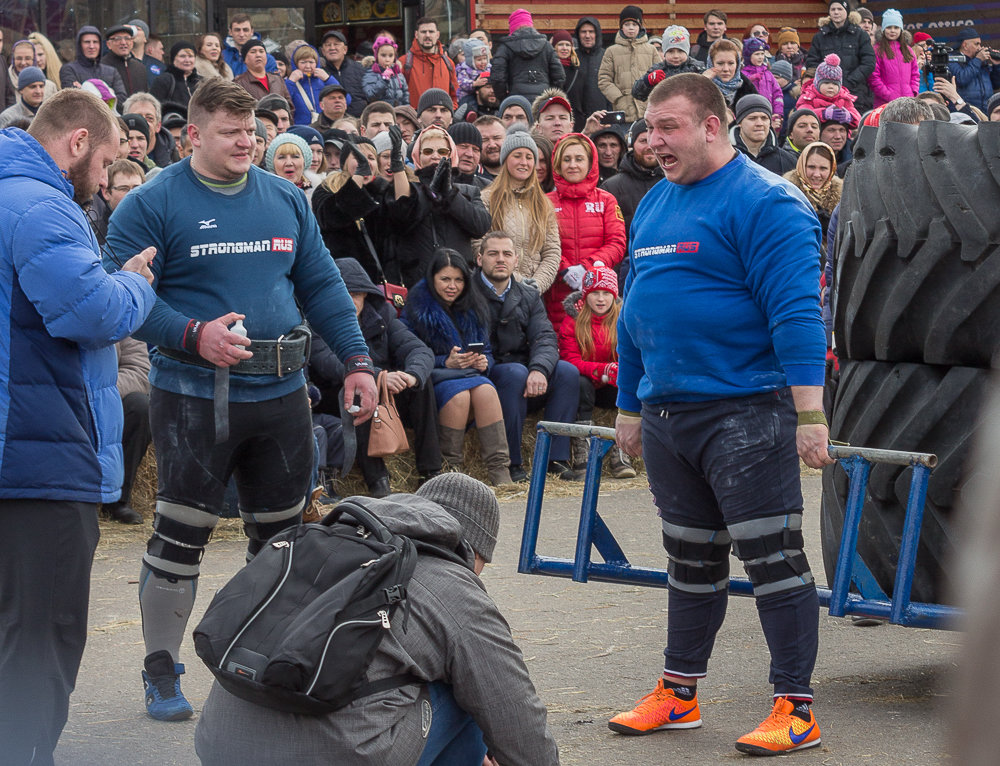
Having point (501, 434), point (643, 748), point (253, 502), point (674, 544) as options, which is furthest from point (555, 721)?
point (501, 434)

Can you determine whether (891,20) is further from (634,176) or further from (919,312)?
(919,312)

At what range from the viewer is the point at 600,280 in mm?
9148

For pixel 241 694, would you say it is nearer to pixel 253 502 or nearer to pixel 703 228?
pixel 253 502

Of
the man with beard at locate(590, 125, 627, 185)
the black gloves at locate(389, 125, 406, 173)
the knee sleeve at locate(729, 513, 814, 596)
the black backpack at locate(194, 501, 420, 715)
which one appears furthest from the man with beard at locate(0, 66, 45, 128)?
the black backpack at locate(194, 501, 420, 715)

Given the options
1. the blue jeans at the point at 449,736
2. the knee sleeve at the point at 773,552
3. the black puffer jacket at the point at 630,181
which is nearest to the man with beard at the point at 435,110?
the black puffer jacket at the point at 630,181

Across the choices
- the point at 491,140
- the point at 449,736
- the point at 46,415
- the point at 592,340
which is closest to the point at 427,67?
the point at 491,140

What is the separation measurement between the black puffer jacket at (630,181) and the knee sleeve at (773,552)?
6749 millimetres

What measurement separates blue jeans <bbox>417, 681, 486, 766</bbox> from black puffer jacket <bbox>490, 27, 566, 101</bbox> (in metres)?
11.9

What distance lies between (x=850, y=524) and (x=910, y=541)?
187mm

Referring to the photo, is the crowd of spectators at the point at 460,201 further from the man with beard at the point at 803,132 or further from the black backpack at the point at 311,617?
the black backpack at the point at 311,617

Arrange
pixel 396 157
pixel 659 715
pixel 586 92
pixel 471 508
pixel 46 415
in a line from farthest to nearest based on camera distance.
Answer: pixel 586 92 → pixel 396 157 → pixel 659 715 → pixel 46 415 → pixel 471 508

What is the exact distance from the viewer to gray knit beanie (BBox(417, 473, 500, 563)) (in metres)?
3.32

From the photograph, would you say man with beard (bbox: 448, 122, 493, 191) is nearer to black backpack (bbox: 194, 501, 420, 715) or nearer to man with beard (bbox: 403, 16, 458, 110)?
man with beard (bbox: 403, 16, 458, 110)

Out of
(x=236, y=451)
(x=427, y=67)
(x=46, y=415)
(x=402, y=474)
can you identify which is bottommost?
(x=402, y=474)
